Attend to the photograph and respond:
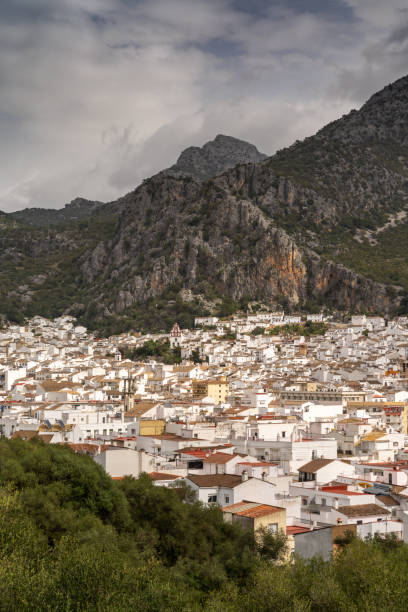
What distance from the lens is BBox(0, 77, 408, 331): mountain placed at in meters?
143

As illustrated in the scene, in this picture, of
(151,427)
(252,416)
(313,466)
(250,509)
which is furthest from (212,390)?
(250,509)

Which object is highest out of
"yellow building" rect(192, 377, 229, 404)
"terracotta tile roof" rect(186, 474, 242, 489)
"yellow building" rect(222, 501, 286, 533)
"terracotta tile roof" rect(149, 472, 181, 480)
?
"terracotta tile roof" rect(186, 474, 242, 489)

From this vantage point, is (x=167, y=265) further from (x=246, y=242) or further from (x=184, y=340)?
(x=184, y=340)

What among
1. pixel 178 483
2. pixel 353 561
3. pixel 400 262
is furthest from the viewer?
pixel 400 262

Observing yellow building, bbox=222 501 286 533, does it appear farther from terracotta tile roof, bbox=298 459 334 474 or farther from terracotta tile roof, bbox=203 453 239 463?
terracotta tile roof, bbox=298 459 334 474

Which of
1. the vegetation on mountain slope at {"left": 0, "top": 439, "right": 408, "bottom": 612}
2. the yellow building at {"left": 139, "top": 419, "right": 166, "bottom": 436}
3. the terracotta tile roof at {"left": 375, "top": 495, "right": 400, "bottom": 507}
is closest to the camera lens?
the vegetation on mountain slope at {"left": 0, "top": 439, "right": 408, "bottom": 612}

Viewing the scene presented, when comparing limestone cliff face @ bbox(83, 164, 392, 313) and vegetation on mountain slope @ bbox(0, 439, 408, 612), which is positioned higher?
limestone cliff face @ bbox(83, 164, 392, 313)

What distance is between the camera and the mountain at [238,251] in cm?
14275

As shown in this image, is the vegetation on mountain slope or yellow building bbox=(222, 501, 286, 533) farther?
yellow building bbox=(222, 501, 286, 533)

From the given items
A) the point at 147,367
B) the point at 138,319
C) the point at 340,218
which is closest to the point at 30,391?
the point at 147,367

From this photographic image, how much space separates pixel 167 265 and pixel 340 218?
144ft

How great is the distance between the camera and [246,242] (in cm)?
15000

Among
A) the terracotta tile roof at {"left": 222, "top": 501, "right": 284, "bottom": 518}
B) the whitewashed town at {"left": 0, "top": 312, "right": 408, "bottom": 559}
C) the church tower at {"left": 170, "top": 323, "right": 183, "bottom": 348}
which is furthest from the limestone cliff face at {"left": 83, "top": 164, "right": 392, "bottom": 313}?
the terracotta tile roof at {"left": 222, "top": 501, "right": 284, "bottom": 518}

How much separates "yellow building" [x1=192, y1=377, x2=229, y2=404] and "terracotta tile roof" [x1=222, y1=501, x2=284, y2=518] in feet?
147
